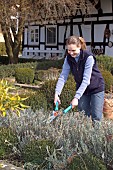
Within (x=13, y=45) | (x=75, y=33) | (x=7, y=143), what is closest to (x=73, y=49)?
(x=7, y=143)

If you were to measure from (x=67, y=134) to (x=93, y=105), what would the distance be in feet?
3.74

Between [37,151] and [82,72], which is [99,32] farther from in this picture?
[37,151]

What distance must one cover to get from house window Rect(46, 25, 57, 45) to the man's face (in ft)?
67.2

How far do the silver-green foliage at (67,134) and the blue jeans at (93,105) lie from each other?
0.28 meters

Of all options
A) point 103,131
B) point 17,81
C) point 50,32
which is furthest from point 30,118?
point 50,32

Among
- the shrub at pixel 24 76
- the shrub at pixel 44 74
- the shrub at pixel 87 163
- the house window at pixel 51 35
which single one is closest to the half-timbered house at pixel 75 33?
the house window at pixel 51 35

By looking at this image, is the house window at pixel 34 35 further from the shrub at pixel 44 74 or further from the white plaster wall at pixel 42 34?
the shrub at pixel 44 74

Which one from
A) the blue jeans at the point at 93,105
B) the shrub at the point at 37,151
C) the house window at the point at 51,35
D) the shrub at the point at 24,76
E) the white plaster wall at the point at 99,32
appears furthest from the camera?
the house window at the point at 51,35

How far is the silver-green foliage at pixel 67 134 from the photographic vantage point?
423cm

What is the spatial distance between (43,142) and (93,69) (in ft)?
4.92

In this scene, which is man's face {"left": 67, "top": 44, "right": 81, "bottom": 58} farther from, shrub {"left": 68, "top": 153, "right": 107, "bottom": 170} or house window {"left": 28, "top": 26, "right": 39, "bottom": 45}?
house window {"left": 28, "top": 26, "right": 39, "bottom": 45}

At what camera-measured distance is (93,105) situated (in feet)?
19.1

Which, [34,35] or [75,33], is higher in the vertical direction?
[75,33]

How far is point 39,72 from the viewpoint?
52.0 ft
